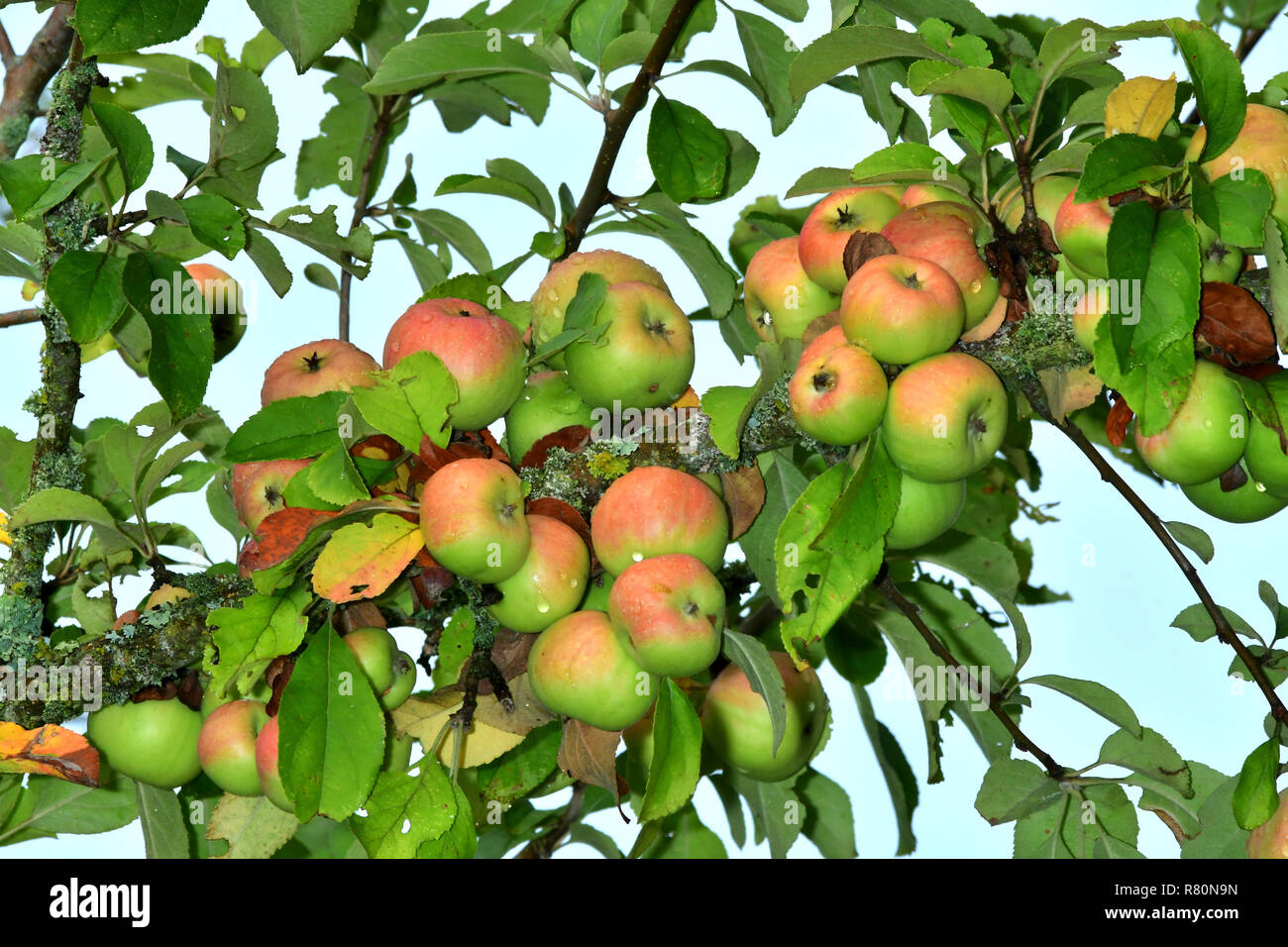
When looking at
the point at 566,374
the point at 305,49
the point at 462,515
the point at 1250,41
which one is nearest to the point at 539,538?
the point at 462,515

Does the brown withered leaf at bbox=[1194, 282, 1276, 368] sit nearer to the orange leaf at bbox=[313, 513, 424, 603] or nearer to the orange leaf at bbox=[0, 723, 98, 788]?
the orange leaf at bbox=[313, 513, 424, 603]

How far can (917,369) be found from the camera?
105cm

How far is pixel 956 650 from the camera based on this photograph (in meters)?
1.62

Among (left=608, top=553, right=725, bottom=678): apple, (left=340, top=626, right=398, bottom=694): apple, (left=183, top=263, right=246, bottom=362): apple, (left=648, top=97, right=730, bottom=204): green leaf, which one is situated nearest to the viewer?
(left=608, top=553, right=725, bottom=678): apple

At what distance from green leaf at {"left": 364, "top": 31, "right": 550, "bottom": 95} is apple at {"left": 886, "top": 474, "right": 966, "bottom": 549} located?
2.43ft

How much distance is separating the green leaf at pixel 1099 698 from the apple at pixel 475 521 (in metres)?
0.71

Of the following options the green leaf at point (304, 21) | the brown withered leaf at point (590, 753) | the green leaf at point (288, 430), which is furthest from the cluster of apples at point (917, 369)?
the green leaf at point (304, 21)

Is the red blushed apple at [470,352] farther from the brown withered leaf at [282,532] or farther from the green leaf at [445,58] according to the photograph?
the green leaf at [445,58]

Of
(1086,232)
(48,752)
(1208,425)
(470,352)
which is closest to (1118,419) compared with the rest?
(1208,425)

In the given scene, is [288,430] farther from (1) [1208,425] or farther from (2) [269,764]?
(1) [1208,425]

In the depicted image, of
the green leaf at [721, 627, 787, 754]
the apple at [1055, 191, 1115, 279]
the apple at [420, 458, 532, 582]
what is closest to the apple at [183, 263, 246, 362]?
the apple at [420, 458, 532, 582]

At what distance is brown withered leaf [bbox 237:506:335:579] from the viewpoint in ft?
3.63

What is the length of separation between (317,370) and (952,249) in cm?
68

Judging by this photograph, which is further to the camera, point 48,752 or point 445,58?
point 445,58
